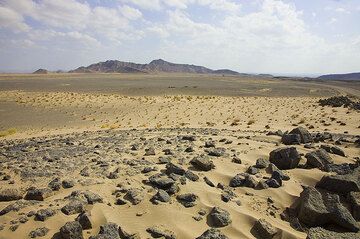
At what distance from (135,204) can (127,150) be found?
3.89 metres

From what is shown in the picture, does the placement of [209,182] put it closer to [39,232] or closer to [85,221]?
[85,221]

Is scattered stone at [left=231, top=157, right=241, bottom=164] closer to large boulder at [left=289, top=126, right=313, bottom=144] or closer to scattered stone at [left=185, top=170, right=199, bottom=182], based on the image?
scattered stone at [left=185, top=170, right=199, bottom=182]

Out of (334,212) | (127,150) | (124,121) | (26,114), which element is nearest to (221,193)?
(334,212)

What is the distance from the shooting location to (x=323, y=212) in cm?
518

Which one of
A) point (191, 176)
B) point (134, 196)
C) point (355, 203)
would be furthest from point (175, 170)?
point (355, 203)

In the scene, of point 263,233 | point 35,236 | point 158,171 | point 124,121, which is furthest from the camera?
point 124,121

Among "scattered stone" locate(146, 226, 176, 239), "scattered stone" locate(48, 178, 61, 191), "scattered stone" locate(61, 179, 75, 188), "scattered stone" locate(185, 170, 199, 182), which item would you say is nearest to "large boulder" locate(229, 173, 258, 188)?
"scattered stone" locate(185, 170, 199, 182)

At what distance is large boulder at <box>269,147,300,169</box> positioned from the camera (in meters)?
7.50

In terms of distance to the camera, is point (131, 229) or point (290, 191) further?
point (290, 191)

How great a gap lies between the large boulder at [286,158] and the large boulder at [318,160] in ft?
0.99

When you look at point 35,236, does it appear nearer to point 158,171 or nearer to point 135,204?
point 135,204

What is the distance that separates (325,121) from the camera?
19.5 m

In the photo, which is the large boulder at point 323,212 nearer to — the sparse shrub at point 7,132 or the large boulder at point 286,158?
the large boulder at point 286,158

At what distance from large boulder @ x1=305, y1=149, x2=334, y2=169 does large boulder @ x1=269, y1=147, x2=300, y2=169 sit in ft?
0.99
